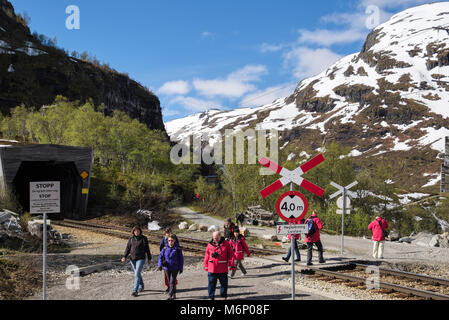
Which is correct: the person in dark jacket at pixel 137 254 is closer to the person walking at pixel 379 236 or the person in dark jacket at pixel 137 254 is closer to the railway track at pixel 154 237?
the railway track at pixel 154 237

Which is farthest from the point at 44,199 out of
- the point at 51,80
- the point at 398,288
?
the point at 51,80

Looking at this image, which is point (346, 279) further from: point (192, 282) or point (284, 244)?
point (284, 244)

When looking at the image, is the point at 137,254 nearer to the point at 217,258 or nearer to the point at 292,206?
the point at 217,258

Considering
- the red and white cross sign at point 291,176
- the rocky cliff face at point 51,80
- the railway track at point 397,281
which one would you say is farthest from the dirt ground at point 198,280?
the rocky cliff face at point 51,80

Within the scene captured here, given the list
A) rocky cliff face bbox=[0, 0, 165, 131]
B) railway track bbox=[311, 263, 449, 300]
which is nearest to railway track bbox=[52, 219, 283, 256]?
railway track bbox=[311, 263, 449, 300]

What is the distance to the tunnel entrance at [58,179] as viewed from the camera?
30766mm

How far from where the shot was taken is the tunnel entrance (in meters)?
30.8

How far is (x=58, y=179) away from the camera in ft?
111

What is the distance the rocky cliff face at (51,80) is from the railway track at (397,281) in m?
99.7

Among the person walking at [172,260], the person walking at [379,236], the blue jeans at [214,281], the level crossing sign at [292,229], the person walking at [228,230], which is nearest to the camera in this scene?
the level crossing sign at [292,229]

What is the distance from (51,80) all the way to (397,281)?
121m

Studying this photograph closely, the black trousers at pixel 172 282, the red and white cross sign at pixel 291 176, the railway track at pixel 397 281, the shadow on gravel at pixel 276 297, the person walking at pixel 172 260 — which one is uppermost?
the red and white cross sign at pixel 291 176
